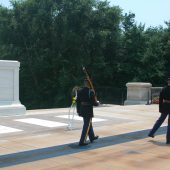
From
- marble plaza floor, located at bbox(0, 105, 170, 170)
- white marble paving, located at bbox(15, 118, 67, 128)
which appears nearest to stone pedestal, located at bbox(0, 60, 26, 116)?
marble plaza floor, located at bbox(0, 105, 170, 170)

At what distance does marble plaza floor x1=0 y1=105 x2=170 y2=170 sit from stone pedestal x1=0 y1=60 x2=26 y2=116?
48 cm

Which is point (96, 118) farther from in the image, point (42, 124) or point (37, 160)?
point (37, 160)

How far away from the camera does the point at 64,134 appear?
1114 centimetres

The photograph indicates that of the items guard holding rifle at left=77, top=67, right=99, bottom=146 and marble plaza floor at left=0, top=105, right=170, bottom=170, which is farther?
guard holding rifle at left=77, top=67, right=99, bottom=146

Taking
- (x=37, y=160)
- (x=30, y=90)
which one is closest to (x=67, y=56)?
(x=30, y=90)

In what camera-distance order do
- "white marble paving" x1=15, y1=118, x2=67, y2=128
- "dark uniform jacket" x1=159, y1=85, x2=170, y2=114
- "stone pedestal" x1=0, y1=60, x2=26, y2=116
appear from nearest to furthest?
"dark uniform jacket" x1=159, y1=85, x2=170, y2=114 → "white marble paving" x1=15, y1=118, x2=67, y2=128 → "stone pedestal" x1=0, y1=60, x2=26, y2=116

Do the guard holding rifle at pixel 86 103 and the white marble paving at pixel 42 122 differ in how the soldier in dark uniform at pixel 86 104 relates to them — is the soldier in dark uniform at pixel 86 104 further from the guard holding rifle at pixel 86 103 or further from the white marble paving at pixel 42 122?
the white marble paving at pixel 42 122

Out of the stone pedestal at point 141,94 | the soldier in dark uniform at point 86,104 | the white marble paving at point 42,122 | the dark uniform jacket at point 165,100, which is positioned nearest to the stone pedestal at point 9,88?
the white marble paving at point 42,122

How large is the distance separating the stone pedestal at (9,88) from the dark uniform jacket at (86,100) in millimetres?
5631

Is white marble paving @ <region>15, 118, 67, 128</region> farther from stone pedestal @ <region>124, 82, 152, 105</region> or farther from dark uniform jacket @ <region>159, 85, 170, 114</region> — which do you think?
stone pedestal @ <region>124, 82, 152, 105</region>

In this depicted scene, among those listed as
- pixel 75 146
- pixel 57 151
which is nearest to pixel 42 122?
pixel 75 146

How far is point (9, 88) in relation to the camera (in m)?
14.9

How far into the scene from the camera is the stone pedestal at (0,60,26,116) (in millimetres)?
14570

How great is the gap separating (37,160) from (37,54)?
30575 millimetres
